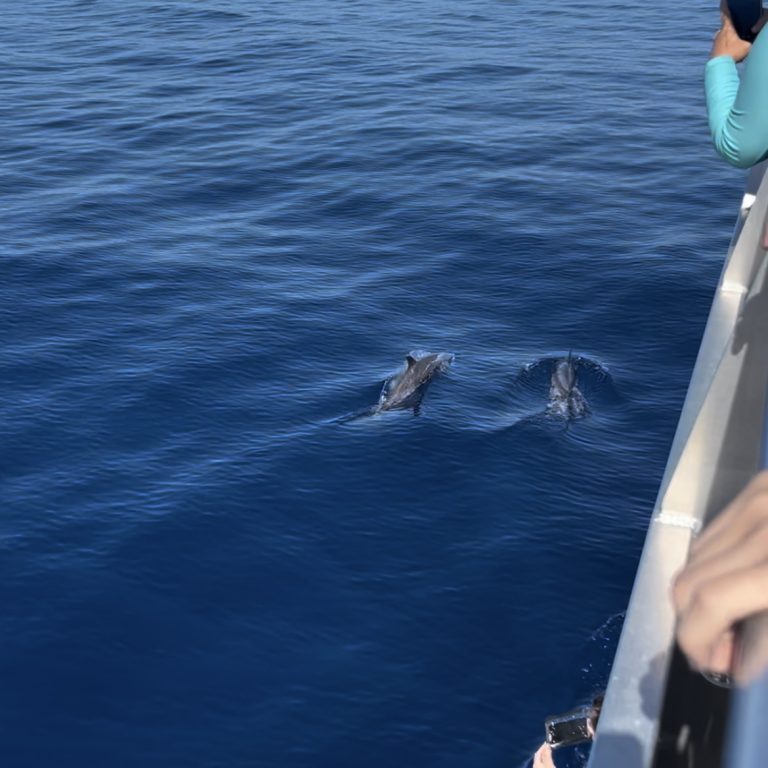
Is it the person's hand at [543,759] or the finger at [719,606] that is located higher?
the person's hand at [543,759]

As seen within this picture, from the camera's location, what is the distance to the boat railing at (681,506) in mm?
4035

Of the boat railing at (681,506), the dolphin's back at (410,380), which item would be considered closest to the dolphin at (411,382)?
the dolphin's back at (410,380)

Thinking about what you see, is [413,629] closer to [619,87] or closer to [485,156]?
[485,156]

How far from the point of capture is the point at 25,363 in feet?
45.4

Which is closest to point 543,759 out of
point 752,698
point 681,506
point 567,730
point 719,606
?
point 567,730

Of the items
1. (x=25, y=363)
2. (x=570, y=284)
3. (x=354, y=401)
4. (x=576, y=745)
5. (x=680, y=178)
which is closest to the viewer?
(x=576, y=745)

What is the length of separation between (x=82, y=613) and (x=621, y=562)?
14.6 feet

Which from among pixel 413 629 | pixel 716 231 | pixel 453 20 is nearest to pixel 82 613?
pixel 413 629

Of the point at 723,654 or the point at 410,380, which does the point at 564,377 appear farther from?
the point at 723,654

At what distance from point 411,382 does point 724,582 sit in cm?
1134

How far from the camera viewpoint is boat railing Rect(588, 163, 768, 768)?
4035 millimetres

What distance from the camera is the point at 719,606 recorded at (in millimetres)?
1795

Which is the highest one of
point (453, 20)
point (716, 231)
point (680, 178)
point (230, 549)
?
point (453, 20)

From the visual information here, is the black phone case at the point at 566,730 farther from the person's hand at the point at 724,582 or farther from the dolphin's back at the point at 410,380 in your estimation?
the dolphin's back at the point at 410,380
